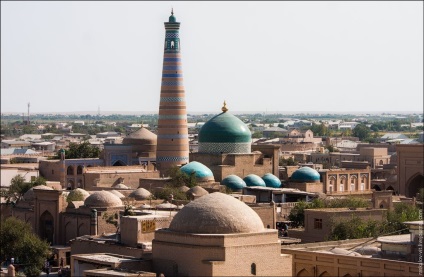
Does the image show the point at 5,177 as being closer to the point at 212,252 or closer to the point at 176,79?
the point at 176,79

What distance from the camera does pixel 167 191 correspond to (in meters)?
38.6

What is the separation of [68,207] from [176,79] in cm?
1410

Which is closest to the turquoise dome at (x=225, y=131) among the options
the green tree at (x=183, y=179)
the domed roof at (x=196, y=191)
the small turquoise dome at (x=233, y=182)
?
the small turquoise dome at (x=233, y=182)

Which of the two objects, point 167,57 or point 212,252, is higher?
point 167,57

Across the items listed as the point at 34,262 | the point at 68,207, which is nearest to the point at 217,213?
the point at 34,262

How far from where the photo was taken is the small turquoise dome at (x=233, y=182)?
43062 millimetres

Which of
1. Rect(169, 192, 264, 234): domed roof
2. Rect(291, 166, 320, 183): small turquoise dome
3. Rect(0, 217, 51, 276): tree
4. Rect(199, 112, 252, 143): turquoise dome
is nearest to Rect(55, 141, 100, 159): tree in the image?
Rect(199, 112, 252, 143): turquoise dome

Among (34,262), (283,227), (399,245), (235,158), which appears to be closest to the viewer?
(399,245)

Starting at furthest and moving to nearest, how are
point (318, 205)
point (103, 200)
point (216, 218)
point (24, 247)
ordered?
1. point (318, 205)
2. point (103, 200)
3. point (24, 247)
4. point (216, 218)

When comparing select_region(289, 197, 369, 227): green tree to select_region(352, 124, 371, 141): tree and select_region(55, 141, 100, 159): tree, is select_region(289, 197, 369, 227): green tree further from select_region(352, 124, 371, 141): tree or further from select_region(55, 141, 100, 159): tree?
select_region(352, 124, 371, 141): tree

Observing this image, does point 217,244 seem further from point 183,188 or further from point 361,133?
point 361,133

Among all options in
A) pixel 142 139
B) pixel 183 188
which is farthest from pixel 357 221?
pixel 142 139

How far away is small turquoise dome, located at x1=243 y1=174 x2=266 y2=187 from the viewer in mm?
44156

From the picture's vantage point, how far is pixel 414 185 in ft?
166
